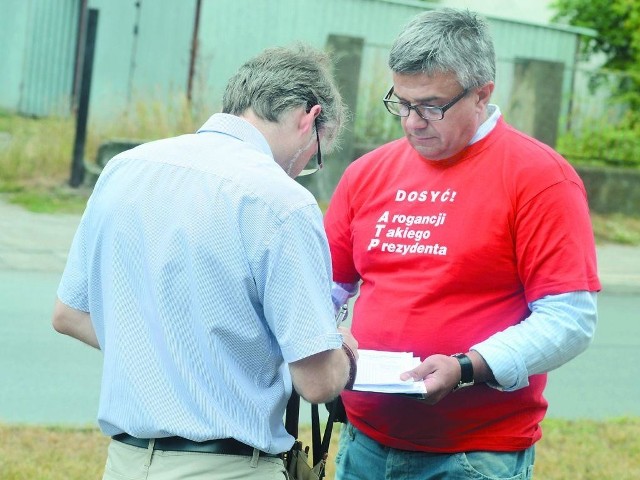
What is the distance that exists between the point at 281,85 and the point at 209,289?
53 centimetres

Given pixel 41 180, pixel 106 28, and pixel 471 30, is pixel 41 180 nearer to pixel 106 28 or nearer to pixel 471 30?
pixel 106 28

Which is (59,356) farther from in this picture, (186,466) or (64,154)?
(64,154)

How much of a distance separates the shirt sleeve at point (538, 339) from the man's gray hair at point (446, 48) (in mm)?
654

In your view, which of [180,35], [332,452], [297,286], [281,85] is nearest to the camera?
[297,286]

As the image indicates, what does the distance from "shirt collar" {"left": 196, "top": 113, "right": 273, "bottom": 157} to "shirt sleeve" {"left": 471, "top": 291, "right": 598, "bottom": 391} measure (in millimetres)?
809

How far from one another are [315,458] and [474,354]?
537 mm

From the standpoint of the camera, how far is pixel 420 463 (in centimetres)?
325

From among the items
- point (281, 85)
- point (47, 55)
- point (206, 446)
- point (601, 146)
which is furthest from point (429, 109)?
point (47, 55)

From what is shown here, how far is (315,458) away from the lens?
321 centimetres

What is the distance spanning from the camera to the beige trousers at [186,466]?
2666 millimetres

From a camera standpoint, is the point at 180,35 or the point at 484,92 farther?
the point at 180,35

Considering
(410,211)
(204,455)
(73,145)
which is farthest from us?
(73,145)

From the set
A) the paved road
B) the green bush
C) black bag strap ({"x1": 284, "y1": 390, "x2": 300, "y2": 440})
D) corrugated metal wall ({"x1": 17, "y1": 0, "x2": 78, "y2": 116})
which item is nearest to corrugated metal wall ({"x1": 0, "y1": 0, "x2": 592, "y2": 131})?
corrugated metal wall ({"x1": 17, "y1": 0, "x2": 78, "y2": 116})

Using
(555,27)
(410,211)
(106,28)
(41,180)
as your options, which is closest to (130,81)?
(106,28)
